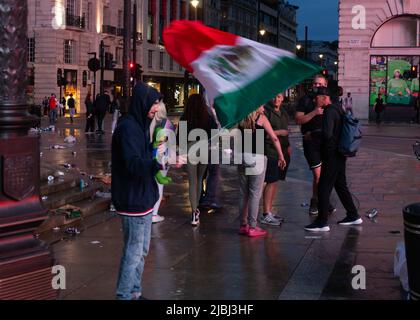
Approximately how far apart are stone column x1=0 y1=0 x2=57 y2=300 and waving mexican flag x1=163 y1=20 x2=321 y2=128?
146cm

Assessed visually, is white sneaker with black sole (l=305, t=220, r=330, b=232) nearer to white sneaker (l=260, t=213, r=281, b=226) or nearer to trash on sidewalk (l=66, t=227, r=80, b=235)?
white sneaker (l=260, t=213, r=281, b=226)

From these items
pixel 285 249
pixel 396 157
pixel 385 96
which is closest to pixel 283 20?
pixel 385 96

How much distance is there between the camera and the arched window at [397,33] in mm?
42094

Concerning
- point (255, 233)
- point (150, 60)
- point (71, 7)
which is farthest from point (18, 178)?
point (150, 60)

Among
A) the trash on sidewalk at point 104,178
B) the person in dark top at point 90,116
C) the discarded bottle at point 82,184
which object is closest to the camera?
the discarded bottle at point 82,184

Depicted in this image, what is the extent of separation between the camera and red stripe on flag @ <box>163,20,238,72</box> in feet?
20.6

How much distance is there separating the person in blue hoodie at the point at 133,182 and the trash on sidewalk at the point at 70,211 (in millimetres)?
3794

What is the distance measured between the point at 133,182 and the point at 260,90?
151cm

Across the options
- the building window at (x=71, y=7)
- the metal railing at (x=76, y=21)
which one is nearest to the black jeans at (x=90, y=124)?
the metal railing at (x=76, y=21)

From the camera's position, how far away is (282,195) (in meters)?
11.8

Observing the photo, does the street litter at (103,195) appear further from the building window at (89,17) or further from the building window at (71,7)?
the building window at (89,17)

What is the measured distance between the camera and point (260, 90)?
6051mm

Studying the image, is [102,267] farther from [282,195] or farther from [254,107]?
[282,195]
